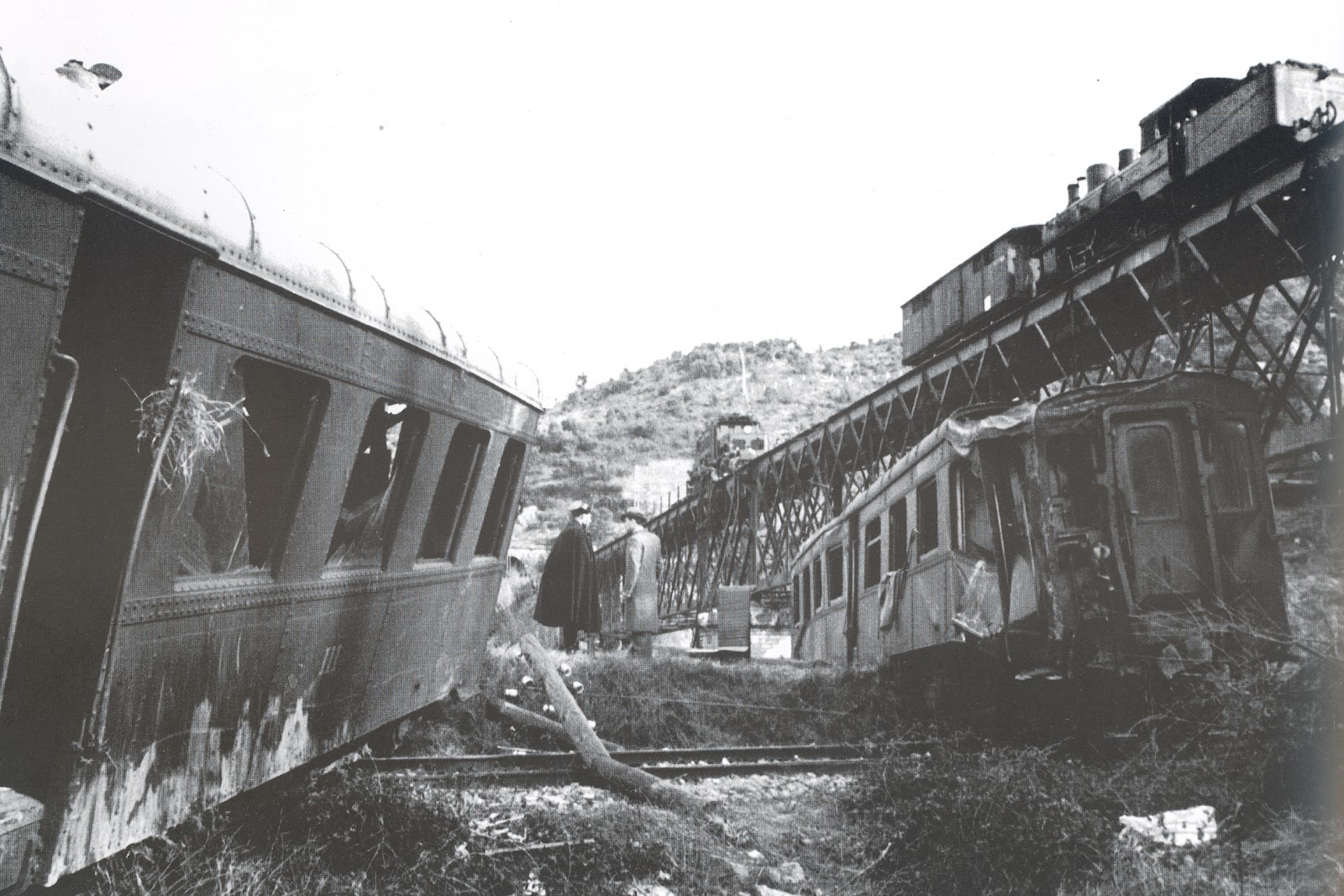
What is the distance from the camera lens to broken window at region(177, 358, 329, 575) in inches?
145

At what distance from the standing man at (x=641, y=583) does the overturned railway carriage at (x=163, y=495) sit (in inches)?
273

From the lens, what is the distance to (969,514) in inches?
306

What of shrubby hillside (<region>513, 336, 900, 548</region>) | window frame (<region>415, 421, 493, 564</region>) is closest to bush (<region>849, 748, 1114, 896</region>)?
window frame (<region>415, 421, 493, 564</region>)

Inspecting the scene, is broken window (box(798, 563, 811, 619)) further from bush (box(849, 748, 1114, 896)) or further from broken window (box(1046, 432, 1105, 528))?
bush (box(849, 748, 1114, 896))

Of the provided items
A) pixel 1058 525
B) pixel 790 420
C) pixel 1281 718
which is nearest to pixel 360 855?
pixel 1281 718

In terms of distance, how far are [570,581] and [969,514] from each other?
466cm

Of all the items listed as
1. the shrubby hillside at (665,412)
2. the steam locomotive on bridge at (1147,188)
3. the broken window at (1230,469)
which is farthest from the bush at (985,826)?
the shrubby hillside at (665,412)

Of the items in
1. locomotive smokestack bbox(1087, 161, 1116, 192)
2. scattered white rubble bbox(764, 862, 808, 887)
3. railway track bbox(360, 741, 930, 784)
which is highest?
locomotive smokestack bbox(1087, 161, 1116, 192)

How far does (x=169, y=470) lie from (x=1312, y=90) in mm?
15540

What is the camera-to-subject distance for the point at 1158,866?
404cm

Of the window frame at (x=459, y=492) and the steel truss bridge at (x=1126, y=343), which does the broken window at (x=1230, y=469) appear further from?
the window frame at (x=459, y=492)

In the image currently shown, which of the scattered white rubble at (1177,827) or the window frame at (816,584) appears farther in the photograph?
the window frame at (816,584)

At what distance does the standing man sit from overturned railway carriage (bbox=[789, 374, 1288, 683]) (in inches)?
191

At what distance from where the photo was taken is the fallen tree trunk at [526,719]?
760 cm
